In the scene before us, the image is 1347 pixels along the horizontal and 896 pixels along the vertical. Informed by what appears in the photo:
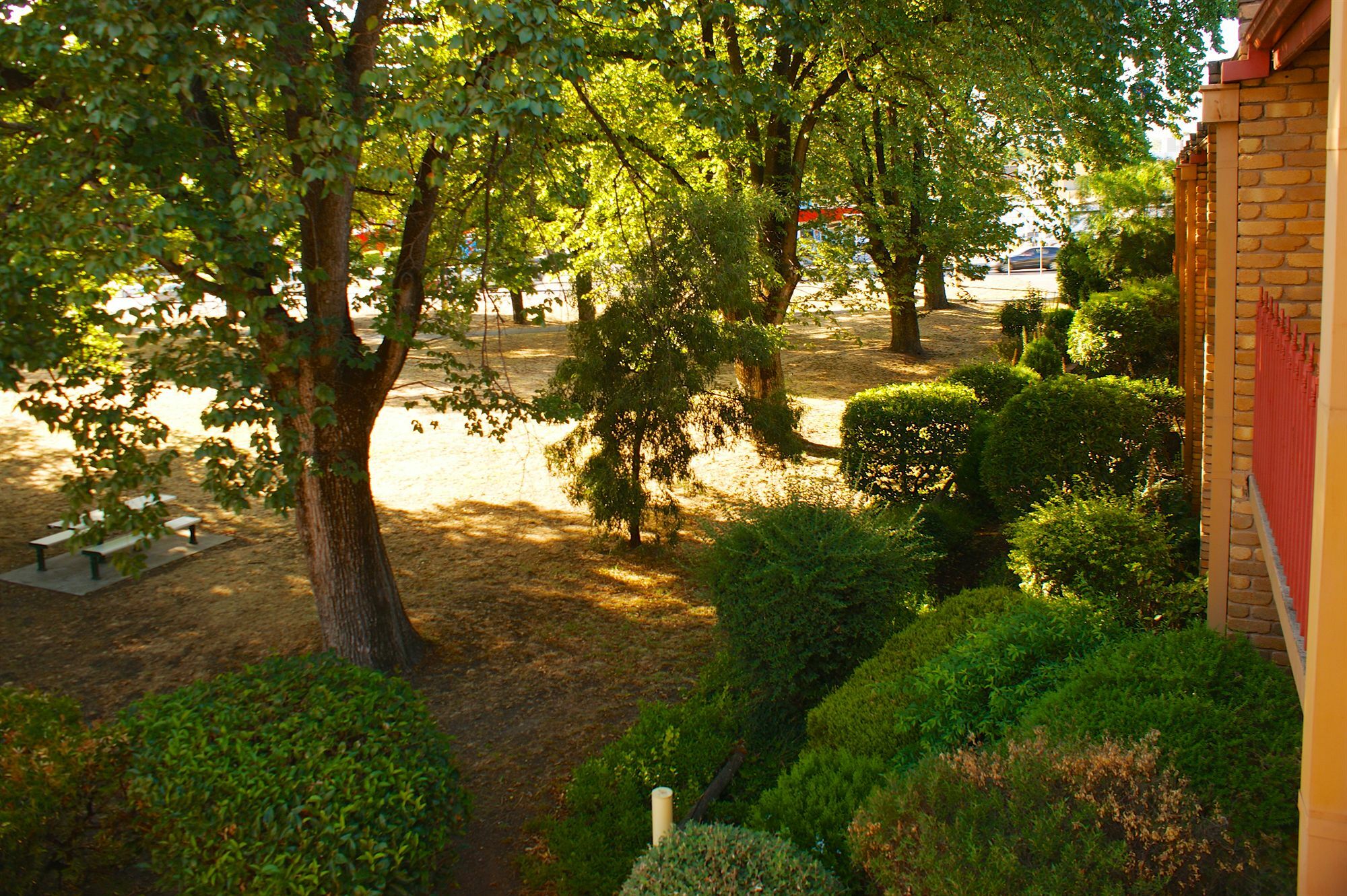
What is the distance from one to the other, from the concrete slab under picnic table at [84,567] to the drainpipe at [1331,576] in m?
9.81

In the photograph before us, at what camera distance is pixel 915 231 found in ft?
59.2

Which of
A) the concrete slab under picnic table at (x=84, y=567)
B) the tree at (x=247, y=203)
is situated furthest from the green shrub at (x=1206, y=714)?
the concrete slab under picnic table at (x=84, y=567)

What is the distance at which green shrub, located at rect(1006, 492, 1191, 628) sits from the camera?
6.70 metres

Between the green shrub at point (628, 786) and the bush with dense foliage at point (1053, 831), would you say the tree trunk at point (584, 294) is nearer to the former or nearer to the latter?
the green shrub at point (628, 786)

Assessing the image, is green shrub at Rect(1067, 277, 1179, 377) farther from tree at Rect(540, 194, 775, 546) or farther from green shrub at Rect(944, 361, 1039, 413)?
tree at Rect(540, 194, 775, 546)

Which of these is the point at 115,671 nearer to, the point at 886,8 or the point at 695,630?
the point at 695,630

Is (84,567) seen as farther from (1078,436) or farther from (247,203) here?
(1078,436)

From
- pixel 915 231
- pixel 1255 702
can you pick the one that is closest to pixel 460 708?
pixel 1255 702

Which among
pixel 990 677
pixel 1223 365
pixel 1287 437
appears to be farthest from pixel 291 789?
pixel 1223 365

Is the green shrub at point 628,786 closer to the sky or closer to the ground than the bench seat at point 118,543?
closer to the ground

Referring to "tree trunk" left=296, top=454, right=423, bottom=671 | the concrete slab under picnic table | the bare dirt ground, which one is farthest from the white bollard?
the concrete slab under picnic table

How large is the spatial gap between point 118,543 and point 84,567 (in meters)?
0.41

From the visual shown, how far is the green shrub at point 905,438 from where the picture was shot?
10820 millimetres

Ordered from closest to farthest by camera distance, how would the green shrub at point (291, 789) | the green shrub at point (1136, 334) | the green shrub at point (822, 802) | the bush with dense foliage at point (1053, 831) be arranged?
the bush with dense foliage at point (1053, 831), the green shrub at point (291, 789), the green shrub at point (822, 802), the green shrub at point (1136, 334)
